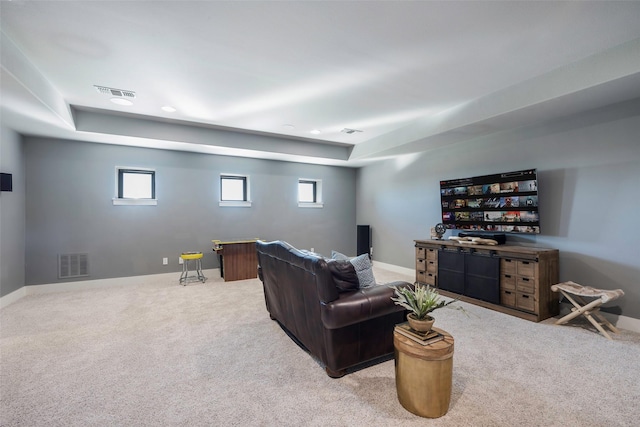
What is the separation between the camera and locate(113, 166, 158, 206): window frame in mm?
5086

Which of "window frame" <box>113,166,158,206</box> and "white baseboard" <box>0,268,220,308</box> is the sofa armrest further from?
"window frame" <box>113,166,158,206</box>

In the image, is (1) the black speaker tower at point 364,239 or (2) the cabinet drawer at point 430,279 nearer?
(2) the cabinet drawer at point 430,279

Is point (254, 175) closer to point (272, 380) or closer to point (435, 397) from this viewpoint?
point (272, 380)

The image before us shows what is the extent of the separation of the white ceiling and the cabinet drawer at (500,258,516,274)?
185 centimetres

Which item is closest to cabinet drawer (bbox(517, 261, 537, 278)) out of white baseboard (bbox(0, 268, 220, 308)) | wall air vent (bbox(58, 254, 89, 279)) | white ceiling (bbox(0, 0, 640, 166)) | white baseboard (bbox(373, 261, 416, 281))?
white ceiling (bbox(0, 0, 640, 166))

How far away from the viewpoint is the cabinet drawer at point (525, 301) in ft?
11.2

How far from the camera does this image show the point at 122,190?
5.21m

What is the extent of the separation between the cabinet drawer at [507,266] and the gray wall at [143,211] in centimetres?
414

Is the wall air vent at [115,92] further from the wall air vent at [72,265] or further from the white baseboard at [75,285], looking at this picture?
the white baseboard at [75,285]

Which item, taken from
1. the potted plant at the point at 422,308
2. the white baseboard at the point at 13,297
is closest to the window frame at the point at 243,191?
the white baseboard at the point at 13,297

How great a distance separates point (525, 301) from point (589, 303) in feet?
1.90

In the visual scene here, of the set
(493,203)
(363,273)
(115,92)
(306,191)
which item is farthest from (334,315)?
Answer: (306,191)

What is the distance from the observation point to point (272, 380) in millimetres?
2178

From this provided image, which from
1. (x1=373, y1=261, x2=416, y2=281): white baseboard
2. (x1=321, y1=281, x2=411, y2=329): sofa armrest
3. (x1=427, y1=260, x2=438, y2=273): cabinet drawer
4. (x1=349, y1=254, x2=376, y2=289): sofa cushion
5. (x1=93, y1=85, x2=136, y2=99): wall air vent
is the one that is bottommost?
(x1=373, y1=261, x2=416, y2=281): white baseboard
